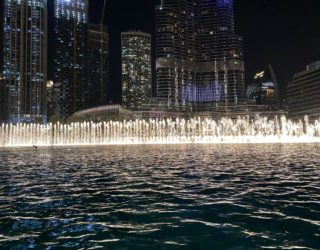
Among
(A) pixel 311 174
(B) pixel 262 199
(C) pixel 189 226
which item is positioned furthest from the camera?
(A) pixel 311 174

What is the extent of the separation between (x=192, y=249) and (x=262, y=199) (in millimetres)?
7735

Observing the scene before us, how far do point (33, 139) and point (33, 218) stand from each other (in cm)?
13781

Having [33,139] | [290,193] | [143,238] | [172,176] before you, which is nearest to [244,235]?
[143,238]

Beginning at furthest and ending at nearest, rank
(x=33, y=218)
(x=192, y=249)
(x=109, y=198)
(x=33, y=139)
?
(x=33, y=139), (x=109, y=198), (x=33, y=218), (x=192, y=249)

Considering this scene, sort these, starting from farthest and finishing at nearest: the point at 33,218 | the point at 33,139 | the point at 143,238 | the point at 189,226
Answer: the point at 33,139 < the point at 33,218 < the point at 189,226 < the point at 143,238

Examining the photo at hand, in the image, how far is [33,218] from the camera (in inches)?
541

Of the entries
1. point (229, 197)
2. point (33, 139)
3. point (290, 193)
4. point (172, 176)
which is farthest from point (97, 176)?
point (33, 139)

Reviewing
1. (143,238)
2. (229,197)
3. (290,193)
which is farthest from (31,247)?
(290,193)

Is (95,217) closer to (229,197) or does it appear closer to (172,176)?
(229,197)

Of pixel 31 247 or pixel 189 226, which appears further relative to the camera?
pixel 189 226

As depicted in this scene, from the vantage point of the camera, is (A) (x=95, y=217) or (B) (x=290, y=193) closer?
(A) (x=95, y=217)

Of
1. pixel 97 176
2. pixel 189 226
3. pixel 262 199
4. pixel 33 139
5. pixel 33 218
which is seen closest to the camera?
pixel 189 226

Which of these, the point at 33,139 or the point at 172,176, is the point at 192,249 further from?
the point at 33,139

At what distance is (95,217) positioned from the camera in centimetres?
1378
